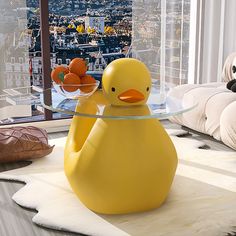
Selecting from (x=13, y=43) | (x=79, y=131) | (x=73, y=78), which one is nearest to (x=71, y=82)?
(x=73, y=78)

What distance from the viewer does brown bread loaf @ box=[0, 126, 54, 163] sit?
2711 mm

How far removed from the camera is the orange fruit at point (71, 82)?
249 centimetres

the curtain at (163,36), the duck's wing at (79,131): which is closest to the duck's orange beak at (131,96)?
the duck's wing at (79,131)

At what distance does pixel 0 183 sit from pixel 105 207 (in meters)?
0.74

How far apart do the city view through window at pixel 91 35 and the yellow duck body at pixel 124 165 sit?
172 centimetres

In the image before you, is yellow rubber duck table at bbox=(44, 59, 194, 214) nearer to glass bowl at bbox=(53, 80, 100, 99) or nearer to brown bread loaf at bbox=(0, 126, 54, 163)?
glass bowl at bbox=(53, 80, 100, 99)

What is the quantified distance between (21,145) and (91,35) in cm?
173

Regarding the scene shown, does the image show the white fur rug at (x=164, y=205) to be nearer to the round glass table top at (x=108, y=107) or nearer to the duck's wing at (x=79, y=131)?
the duck's wing at (x=79, y=131)

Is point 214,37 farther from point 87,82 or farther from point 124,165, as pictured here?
point 124,165

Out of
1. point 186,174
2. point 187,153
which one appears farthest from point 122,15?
point 186,174

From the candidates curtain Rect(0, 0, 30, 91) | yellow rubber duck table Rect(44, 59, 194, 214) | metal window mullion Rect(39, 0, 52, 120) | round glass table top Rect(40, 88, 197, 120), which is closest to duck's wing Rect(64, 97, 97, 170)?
round glass table top Rect(40, 88, 197, 120)

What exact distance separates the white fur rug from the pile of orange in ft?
1.58

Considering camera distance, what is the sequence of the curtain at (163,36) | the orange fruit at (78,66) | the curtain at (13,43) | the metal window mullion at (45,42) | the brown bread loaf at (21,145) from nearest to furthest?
the orange fruit at (78,66), the brown bread loaf at (21,145), the curtain at (13,43), the metal window mullion at (45,42), the curtain at (163,36)

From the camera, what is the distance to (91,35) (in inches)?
163
